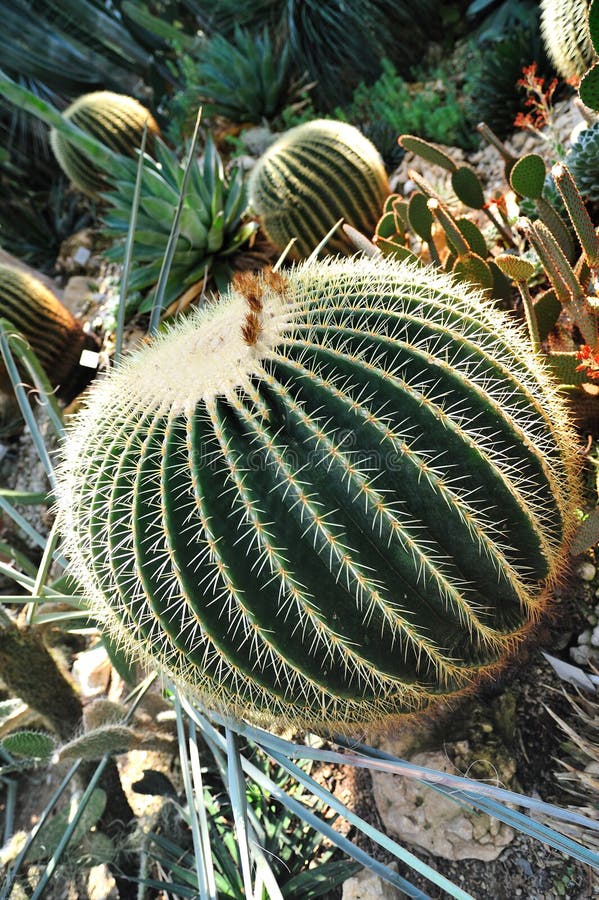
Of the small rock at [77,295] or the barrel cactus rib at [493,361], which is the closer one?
the barrel cactus rib at [493,361]

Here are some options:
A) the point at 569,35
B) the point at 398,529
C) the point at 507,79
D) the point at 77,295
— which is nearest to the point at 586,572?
the point at 398,529

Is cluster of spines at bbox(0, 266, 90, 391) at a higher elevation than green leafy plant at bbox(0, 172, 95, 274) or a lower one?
lower

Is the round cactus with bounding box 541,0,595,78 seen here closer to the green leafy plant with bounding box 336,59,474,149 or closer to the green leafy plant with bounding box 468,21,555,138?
the green leafy plant with bounding box 468,21,555,138

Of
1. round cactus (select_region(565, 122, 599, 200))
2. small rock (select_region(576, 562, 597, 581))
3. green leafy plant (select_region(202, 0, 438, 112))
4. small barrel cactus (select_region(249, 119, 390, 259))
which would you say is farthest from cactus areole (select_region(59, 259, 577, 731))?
green leafy plant (select_region(202, 0, 438, 112))

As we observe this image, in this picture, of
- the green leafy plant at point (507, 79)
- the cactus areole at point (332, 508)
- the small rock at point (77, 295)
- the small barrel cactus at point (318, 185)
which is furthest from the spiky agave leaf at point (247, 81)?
the cactus areole at point (332, 508)

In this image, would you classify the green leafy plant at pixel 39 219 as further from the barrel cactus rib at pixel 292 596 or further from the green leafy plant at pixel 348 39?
the barrel cactus rib at pixel 292 596

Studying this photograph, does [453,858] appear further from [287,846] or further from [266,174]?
[266,174]

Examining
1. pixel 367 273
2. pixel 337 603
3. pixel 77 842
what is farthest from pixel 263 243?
pixel 77 842
